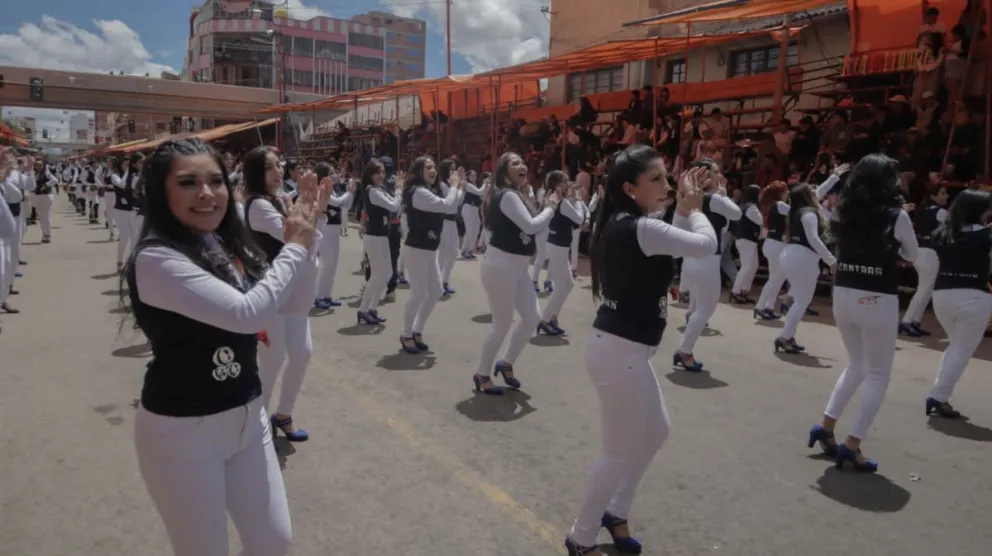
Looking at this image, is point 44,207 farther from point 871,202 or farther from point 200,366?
point 871,202

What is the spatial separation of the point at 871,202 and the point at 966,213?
177cm

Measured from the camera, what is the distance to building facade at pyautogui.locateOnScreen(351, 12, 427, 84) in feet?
332

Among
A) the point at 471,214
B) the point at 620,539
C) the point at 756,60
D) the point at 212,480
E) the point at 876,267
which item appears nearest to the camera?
the point at 212,480

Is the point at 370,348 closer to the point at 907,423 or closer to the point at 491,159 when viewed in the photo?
the point at 907,423

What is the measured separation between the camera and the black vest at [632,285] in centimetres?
328

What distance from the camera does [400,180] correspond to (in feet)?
32.5

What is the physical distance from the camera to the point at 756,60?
701 inches

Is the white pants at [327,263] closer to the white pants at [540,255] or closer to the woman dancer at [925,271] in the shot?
the white pants at [540,255]

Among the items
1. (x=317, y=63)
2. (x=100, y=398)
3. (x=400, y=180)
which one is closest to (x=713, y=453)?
(x=100, y=398)

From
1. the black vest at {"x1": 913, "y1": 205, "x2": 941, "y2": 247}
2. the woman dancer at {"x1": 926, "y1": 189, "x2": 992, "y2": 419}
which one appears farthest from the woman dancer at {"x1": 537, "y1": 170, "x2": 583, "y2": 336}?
the black vest at {"x1": 913, "y1": 205, "x2": 941, "y2": 247}

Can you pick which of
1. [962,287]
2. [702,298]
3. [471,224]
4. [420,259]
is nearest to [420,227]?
[420,259]

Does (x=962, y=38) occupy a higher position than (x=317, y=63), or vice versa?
(x=317, y=63)

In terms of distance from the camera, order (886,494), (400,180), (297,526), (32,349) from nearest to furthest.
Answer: (297,526), (886,494), (32,349), (400,180)

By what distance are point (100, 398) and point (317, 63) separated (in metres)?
80.1
